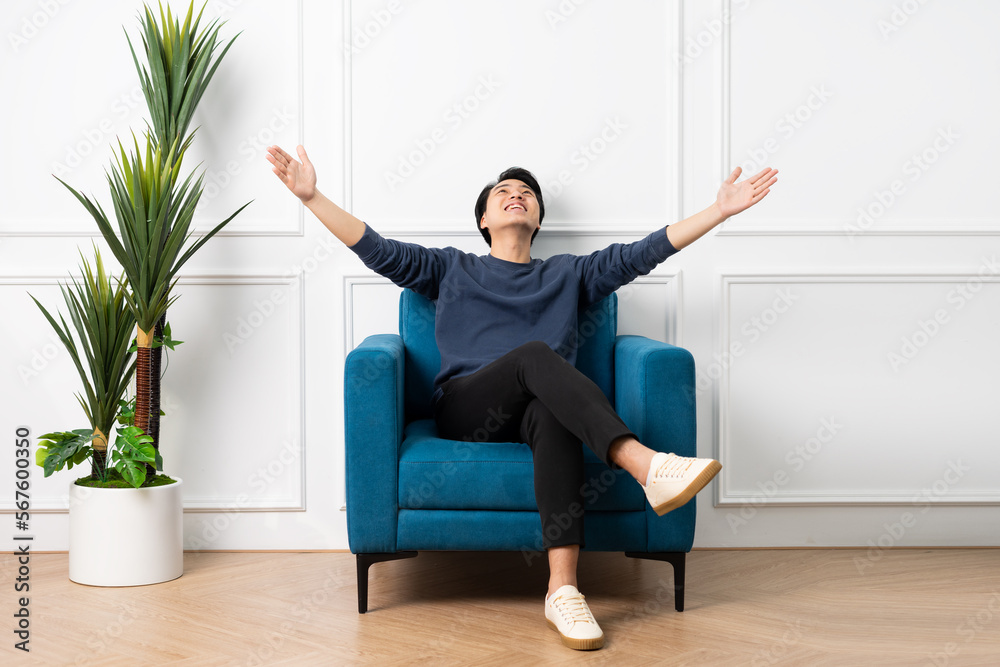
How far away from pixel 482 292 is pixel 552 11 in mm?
996

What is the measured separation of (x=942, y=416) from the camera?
2.48m

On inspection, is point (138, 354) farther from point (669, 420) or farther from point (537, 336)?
point (669, 420)

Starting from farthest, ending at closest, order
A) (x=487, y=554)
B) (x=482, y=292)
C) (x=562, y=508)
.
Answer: (x=487, y=554), (x=482, y=292), (x=562, y=508)

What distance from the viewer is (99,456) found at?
6.89 feet

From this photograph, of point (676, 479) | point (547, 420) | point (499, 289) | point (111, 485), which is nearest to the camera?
point (676, 479)


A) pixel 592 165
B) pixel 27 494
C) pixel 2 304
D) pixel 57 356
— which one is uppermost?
pixel 592 165

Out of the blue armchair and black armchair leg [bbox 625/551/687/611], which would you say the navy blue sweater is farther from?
black armchair leg [bbox 625/551/687/611]

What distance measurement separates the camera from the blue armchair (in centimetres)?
179

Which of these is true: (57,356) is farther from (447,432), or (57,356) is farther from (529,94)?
(529,94)

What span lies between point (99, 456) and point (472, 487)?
43.2 inches

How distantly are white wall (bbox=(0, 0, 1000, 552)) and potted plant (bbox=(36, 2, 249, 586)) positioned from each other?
23cm

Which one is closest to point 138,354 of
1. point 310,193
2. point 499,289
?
point 310,193

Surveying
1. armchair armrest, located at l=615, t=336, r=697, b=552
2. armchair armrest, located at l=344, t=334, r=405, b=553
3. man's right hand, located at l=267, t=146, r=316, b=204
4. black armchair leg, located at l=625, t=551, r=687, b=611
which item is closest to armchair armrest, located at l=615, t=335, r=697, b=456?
armchair armrest, located at l=615, t=336, r=697, b=552

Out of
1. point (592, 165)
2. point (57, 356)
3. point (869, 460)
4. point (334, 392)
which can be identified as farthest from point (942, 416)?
point (57, 356)
